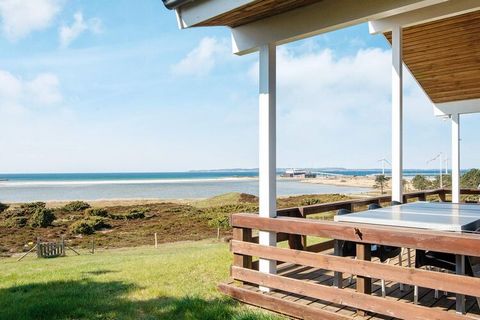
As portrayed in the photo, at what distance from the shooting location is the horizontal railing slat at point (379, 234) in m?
2.44

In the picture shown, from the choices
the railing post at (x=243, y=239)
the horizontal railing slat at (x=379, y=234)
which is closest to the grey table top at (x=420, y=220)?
the horizontal railing slat at (x=379, y=234)

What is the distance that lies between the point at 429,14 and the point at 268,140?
2.14 metres

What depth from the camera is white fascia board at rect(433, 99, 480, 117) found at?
6.85 meters

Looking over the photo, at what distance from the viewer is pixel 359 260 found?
9.46ft

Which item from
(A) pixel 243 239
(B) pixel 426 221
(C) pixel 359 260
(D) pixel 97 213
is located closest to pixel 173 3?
(A) pixel 243 239

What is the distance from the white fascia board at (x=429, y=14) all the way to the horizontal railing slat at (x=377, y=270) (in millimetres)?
2269

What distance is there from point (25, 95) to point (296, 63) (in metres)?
47.1

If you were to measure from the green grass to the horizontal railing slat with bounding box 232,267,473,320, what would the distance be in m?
0.26

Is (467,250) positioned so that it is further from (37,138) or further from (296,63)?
(37,138)

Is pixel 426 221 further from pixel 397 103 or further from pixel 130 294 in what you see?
pixel 130 294

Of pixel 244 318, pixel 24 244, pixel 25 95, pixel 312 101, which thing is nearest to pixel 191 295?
pixel 244 318

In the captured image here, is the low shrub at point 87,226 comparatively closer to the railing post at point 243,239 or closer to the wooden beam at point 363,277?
the railing post at point 243,239

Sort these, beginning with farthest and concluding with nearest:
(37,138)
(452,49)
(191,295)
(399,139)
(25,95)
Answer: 1. (37,138)
2. (25,95)
3. (452,49)
4. (399,139)
5. (191,295)

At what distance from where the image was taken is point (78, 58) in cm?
3969
